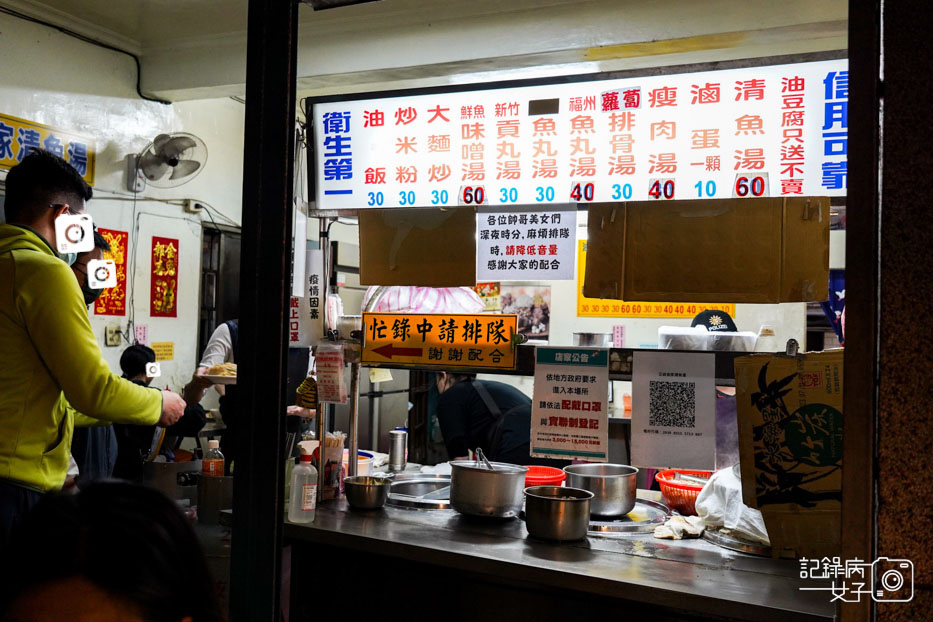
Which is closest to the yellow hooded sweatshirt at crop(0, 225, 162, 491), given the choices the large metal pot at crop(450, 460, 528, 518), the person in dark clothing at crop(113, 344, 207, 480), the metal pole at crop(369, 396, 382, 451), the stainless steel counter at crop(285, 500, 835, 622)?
the stainless steel counter at crop(285, 500, 835, 622)

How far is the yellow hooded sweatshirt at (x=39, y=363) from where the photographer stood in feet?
7.09

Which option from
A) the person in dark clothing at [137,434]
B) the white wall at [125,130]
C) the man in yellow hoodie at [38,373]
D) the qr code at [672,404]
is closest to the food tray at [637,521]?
the qr code at [672,404]

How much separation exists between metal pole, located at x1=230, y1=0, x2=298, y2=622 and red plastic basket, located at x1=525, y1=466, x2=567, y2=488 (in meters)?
1.11

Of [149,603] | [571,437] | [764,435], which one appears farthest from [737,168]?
[149,603]

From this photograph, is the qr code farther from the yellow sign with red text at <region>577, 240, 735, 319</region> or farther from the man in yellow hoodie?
the yellow sign with red text at <region>577, 240, 735, 319</region>

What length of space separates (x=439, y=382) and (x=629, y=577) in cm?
299

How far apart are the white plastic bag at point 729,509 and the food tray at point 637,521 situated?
0.58 ft

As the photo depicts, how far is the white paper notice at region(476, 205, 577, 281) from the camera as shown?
2.35 m

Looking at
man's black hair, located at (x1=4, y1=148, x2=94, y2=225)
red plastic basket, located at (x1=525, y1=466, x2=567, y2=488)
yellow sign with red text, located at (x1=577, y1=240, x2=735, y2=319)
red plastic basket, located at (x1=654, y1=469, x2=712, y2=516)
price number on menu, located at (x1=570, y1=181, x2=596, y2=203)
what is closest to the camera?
price number on menu, located at (x1=570, y1=181, x2=596, y2=203)

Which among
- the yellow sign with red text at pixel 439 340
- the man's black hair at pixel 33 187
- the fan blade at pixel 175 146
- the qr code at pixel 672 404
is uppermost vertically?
the fan blade at pixel 175 146

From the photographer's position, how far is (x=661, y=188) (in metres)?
2.21

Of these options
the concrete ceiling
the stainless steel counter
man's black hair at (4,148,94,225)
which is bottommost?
the stainless steel counter

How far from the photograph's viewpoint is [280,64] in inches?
73.5

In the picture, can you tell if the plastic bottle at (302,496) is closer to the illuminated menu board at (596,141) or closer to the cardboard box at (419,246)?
the cardboard box at (419,246)
